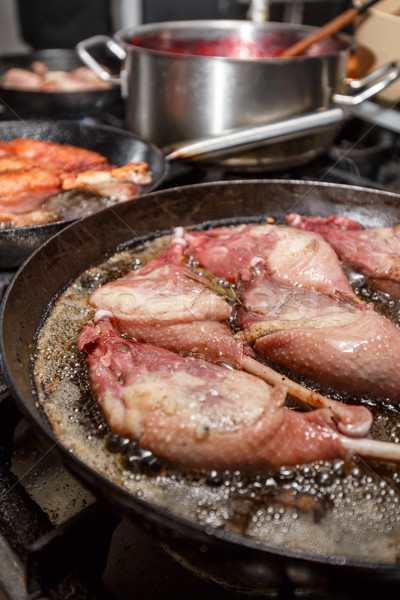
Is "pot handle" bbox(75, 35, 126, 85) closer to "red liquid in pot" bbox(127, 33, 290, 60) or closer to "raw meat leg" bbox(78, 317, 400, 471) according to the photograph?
"red liquid in pot" bbox(127, 33, 290, 60)

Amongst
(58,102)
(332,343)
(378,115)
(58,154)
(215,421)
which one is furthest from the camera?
(378,115)

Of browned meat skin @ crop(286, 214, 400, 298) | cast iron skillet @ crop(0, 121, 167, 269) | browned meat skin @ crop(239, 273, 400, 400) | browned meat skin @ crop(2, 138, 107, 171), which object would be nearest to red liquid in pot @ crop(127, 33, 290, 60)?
cast iron skillet @ crop(0, 121, 167, 269)

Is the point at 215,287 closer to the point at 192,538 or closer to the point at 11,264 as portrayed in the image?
the point at 11,264

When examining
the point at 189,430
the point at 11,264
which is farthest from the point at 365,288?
the point at 11,264

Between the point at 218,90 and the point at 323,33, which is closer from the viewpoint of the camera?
the point at 218,90

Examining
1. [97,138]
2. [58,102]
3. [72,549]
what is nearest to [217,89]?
[97,138]

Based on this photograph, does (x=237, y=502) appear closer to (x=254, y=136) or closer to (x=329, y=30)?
(x=254, y=136)
